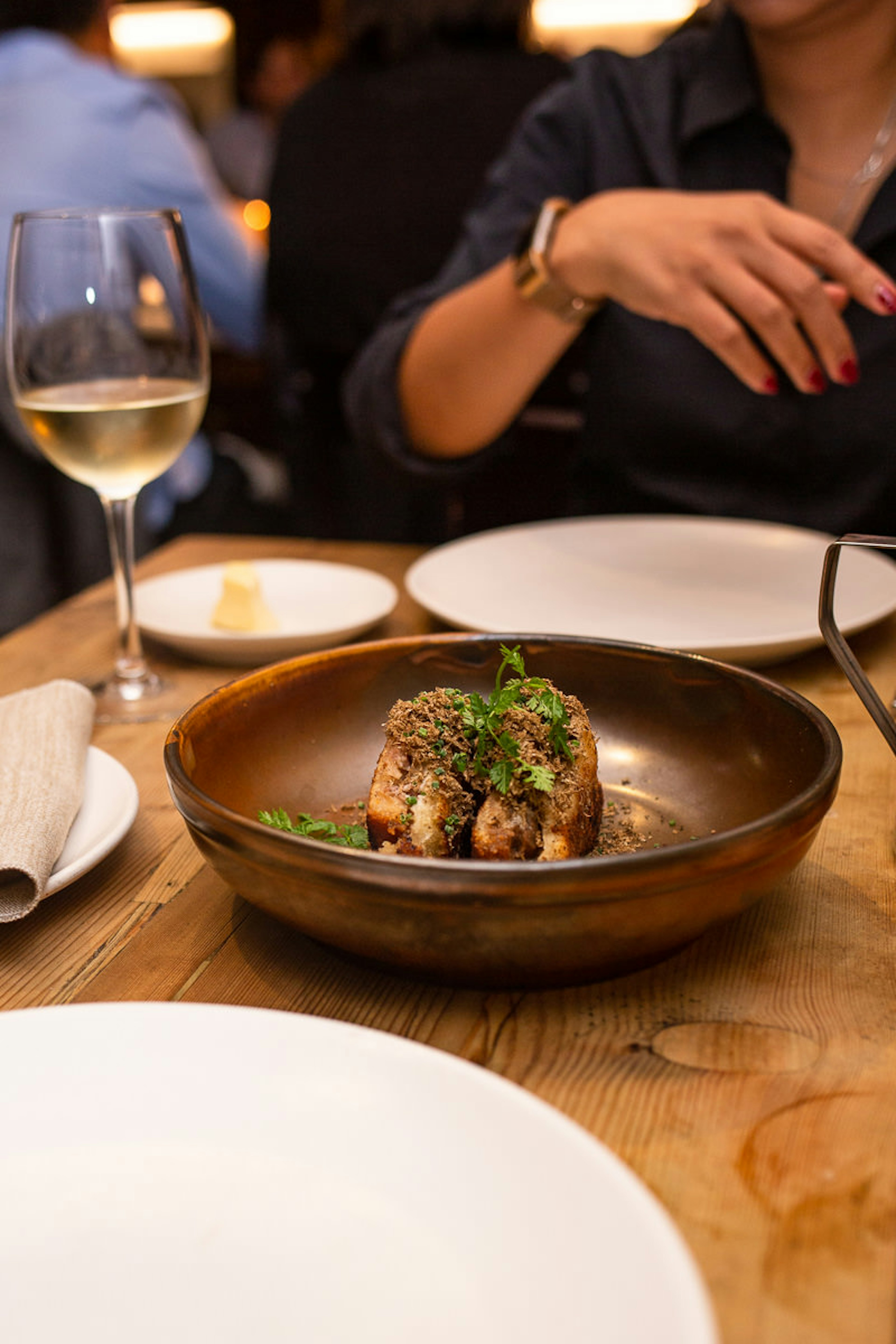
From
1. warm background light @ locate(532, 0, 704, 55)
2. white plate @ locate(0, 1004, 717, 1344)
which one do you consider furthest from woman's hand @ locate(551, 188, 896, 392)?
warm background light @ locate(532, 0, 704, 55)

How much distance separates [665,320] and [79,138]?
1.47 m

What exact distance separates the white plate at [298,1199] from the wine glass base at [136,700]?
1.66ft

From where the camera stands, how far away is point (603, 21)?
23.1ft

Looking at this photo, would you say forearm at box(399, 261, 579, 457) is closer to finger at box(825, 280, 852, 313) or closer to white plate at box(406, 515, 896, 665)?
white plate at box(406, 515, 896, 665)

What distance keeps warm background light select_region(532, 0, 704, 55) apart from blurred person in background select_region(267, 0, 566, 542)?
14.4 feet

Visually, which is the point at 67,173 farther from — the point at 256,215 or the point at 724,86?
the point at 256,215

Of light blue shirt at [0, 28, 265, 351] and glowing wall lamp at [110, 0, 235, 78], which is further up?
light blue shirt at [0, 28, 265, 351]

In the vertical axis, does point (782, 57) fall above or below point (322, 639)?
above

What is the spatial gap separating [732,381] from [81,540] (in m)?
1.42

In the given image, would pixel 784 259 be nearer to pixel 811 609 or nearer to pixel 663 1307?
pixel 811 609

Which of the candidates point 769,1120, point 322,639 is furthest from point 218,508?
point 769,1120

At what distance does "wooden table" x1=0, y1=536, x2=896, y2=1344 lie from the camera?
400mm

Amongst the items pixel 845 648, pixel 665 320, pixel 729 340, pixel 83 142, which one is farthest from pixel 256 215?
pixel 845 648

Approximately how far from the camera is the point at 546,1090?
0.49 meters
